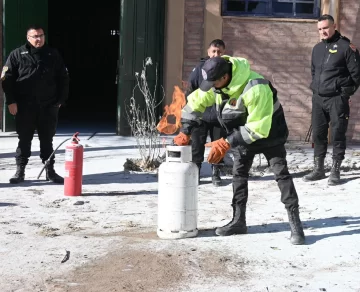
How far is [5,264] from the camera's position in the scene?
6273mm

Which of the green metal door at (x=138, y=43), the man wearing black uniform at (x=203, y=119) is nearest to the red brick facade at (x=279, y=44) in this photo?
the green metal door at (x=138, y=43)

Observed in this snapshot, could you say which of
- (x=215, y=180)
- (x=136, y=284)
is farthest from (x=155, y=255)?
(x=215, y=180)

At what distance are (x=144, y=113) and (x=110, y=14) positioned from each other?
15236 mm

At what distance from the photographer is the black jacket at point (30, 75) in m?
9.13

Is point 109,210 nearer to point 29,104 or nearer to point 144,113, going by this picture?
point 29,104

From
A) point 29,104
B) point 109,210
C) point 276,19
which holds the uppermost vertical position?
point 276,19

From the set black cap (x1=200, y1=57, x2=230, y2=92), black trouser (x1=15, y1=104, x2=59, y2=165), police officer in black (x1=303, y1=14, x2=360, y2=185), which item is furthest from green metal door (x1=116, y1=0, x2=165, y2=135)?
black cap (x1=200, y1=57, x2=230, y2=92)

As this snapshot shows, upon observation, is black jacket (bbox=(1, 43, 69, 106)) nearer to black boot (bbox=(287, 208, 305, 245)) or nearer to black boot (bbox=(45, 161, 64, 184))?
black boot (bbox=(45, 161, 64, 184))

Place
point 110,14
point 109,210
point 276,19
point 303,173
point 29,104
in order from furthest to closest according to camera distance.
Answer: point 110,14 < point 276,19 < point 303,173 < point 29,104 < point 109,210

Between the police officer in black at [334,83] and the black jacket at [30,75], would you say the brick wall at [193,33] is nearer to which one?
the police officer in black at [334,83]

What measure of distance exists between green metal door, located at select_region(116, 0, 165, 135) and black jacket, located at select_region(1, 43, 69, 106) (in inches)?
150

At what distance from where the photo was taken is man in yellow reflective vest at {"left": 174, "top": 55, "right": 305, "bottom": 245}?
6520 millimetres

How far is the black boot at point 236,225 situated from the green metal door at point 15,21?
676 centimetres

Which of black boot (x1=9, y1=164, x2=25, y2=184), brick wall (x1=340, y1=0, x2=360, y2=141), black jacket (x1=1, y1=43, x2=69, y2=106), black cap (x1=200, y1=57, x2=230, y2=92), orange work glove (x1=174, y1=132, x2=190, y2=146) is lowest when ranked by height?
black boot (x1=9, y1=164, x2=25, y2=184)
